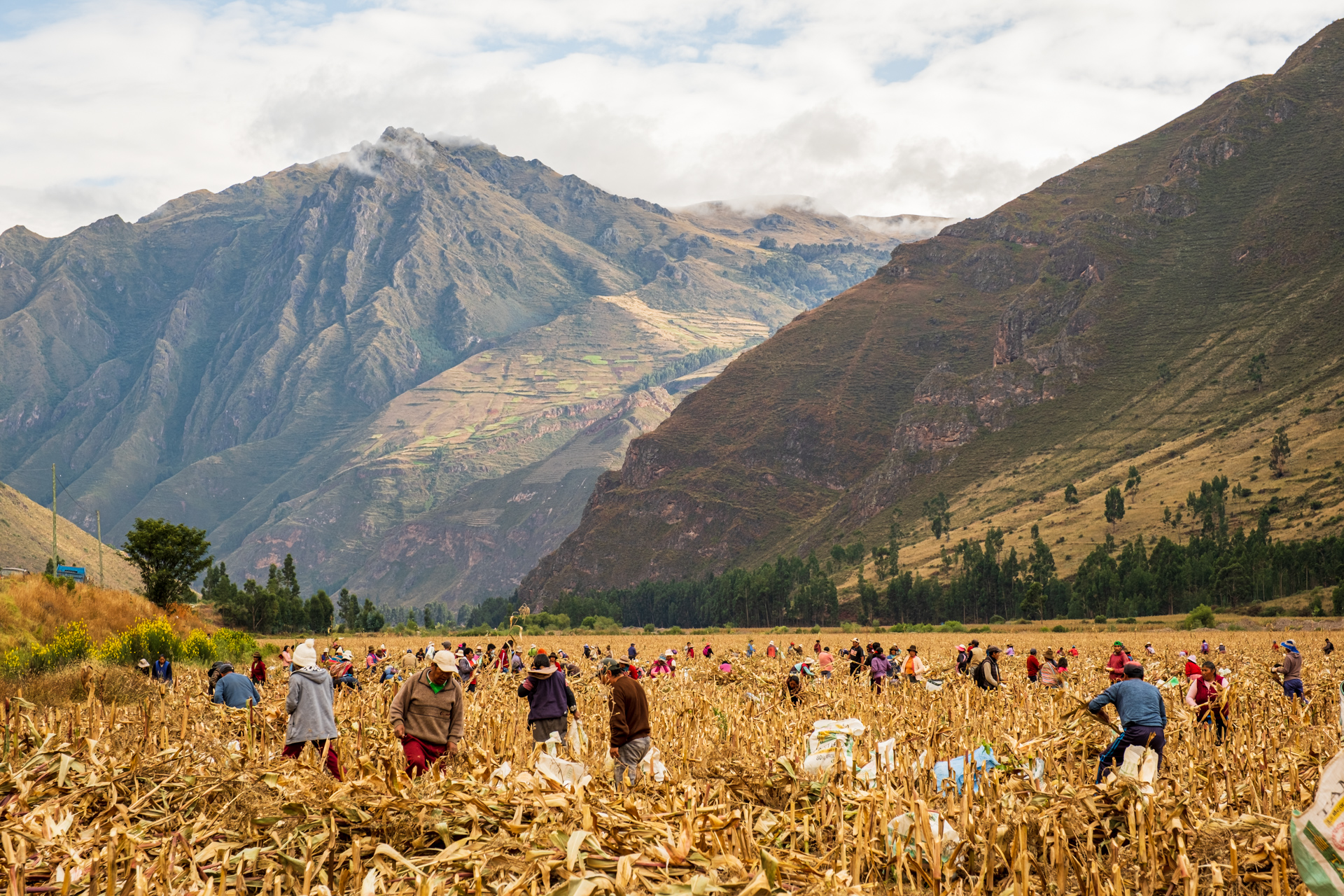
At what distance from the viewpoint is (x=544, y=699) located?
40.5ft

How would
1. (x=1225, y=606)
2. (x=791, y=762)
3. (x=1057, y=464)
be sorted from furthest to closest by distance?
(x=1057, y=464) < (x=1225, y=606) < (x=791, y=762)

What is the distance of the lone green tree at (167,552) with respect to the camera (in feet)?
193

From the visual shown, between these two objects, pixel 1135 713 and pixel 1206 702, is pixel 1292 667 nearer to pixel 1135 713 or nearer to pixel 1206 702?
pixel 1206 702

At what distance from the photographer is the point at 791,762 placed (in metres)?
8.84

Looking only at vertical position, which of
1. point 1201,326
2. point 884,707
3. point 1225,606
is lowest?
point 1225,606

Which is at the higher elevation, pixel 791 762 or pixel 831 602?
pixel 791 762

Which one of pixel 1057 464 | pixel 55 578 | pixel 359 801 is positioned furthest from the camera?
pixel 1057 464

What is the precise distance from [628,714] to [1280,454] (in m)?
136

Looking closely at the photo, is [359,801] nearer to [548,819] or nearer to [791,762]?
[548,819]

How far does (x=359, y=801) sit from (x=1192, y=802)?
5922mm

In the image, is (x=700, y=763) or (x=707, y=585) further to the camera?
(x=707, y=585)

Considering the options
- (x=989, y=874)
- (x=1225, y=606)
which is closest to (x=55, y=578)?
(x=989, y=874)

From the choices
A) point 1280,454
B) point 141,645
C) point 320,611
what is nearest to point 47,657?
point 141,645

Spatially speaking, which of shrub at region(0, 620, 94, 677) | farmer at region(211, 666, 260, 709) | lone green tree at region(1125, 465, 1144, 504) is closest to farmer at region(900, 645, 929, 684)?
farmer at region(211, 666, 260, 709)
